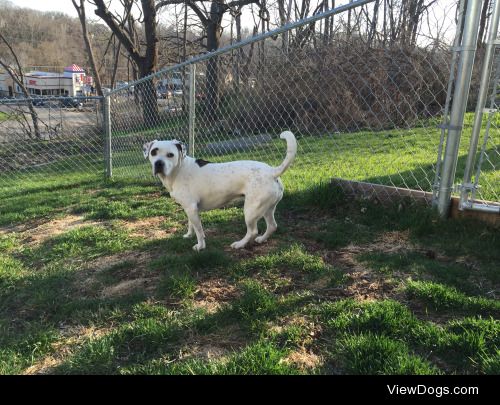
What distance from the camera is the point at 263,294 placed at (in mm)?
2768

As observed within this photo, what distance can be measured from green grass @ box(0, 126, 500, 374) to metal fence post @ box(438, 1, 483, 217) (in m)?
0.25

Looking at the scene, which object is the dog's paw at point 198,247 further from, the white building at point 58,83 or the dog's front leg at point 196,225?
the white building at point 58,83

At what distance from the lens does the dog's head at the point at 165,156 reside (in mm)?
3559

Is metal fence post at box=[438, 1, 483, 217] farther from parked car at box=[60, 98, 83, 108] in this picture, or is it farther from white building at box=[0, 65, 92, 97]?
white building at box=[0, 65, 92, 97]

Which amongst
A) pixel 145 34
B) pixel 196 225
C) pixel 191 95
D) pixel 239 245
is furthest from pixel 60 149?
pixel 239 245

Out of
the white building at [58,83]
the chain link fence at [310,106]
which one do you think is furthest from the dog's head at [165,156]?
the white building at [58,83]

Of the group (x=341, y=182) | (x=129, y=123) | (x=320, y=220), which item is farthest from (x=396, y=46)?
(x=129, y=123)

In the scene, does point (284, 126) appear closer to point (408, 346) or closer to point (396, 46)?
point (396, 46)

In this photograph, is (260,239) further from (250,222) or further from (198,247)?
(198,247)

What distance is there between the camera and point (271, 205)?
3633 millimetres

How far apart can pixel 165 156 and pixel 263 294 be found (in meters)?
1.58

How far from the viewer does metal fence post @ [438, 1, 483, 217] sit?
3.31 m

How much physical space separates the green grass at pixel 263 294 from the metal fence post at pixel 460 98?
0.25m

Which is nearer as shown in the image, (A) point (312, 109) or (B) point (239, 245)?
(B) point (239, 245)
